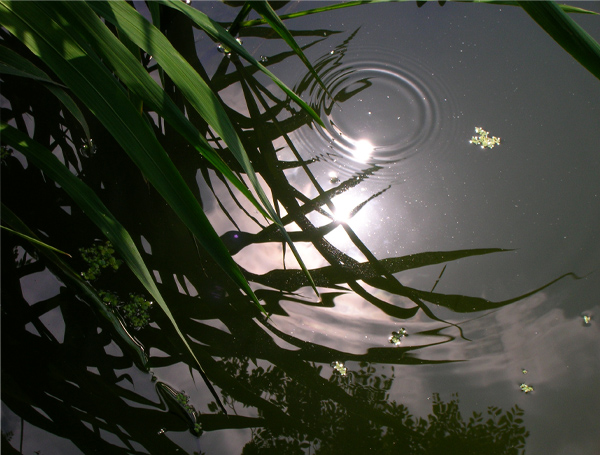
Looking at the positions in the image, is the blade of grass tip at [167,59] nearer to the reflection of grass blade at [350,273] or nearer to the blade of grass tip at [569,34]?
the blade of grass tip at [569,34]

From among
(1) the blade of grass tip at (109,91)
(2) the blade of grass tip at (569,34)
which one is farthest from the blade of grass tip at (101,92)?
(2) the blade of grass tip at (569,34)

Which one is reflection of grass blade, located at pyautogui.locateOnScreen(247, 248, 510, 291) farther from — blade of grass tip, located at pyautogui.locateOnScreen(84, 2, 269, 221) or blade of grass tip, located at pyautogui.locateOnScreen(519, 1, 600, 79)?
blade of grass tip, located at pyautogui.locateOnScreen(519, 1, 600, 79)

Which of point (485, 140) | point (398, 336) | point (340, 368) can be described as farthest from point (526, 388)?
point (485, 140)

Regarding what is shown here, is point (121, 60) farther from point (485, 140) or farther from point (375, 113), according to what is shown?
point (485, 140)

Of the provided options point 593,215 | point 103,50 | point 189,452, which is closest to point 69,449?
point 189,452

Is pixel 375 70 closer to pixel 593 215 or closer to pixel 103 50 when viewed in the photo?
pixel 593 215

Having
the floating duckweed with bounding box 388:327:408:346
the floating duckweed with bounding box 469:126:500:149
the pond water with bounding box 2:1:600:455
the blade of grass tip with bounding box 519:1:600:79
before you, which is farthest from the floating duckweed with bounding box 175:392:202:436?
the floating duckweed with bounding box 469:126:500:149

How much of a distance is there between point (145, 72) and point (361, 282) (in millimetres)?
806

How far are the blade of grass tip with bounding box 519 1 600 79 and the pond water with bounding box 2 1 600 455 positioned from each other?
0.75 metres

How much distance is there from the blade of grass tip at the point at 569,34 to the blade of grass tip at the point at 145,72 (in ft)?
1.29

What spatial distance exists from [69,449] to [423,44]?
163 centimetres

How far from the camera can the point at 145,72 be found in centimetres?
48

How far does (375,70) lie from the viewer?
1.43 metres

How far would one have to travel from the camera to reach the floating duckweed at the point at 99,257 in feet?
3.49
